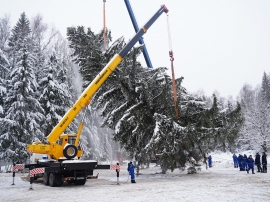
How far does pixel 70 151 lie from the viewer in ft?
45.7

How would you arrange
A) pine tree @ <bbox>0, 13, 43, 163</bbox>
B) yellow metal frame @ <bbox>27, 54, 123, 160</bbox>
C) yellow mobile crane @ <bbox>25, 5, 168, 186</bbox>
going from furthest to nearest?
1. pine tree @ <bbox>0, 13, 43, 163</bbox>
2. yellow metal frame @ <bbox>27, 54, 123, 160</bbox>
3. yellow mobile crane @ <bbox>25, 5, 168, 186</bbox>

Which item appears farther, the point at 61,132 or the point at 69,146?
the point at 61,132

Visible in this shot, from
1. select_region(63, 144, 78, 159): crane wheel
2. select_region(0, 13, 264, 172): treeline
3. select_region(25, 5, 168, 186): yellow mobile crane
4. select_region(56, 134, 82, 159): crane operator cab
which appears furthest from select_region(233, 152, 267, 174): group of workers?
select_region(63, 144, 78, 159): crane wheel

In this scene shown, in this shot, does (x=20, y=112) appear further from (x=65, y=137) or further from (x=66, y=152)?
(x=66, y=152)

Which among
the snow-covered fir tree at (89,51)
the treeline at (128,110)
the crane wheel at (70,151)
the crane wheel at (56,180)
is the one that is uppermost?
the snow-covered fir tree at (89,51)

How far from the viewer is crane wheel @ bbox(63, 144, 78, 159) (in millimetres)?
13820

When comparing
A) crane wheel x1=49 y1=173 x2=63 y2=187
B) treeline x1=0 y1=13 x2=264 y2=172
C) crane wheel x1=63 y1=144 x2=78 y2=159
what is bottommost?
crane wheel x1=49 y1=173 x2=63 y2=187

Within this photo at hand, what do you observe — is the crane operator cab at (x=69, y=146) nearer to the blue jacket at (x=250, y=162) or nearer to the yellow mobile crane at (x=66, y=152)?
the yellow mobile crane at (x=66, y=152)

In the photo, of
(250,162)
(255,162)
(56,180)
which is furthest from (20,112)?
(255,162)

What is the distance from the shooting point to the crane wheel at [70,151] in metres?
13.8

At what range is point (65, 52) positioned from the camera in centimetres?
3378

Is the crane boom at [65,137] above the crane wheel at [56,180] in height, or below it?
above

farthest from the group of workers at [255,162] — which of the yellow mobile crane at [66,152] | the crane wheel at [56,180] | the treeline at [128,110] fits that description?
the crane wheel at [56,180]

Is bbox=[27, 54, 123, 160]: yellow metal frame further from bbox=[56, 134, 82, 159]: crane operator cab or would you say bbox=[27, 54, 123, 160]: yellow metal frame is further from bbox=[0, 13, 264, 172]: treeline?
bbox=[0, 13, 264, 172]: treeline
